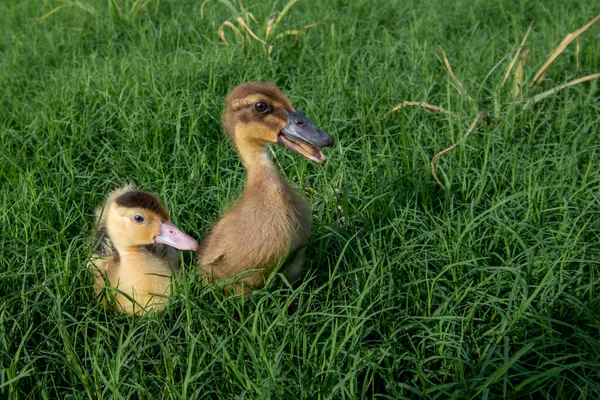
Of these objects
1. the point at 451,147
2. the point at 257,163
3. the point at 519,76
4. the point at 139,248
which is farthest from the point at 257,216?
the point at 519,76

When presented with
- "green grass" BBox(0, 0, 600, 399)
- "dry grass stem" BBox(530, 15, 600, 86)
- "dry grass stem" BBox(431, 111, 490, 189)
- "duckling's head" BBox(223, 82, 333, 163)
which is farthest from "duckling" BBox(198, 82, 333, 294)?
"dry grass stem" BBox(530, 15, 600, 86)

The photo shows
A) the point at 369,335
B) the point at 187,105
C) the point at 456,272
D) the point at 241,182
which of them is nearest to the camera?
the point at 369,335

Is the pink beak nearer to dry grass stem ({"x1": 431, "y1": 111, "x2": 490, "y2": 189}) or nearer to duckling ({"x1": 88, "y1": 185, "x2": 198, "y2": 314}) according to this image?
duckling ({"x1": 88, "y1": 185, "x2": 198, "y2": 314})

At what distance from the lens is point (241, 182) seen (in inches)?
133

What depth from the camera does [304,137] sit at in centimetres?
264

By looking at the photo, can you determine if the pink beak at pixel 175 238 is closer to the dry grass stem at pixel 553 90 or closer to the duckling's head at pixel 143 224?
the duckling's head at pixel 143 224

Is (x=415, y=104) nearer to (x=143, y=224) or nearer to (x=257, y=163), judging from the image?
(x=257, y=163)

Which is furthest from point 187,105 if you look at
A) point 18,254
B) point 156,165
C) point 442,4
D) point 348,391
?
point 442,4

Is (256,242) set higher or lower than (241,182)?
higher

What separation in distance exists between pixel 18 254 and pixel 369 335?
56.9 inches

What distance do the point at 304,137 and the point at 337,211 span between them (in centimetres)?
61

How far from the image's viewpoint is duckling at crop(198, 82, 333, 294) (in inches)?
101

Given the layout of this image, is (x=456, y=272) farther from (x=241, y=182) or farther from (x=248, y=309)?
(x=241, y=182)

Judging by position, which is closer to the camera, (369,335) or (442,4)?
(369,335)
